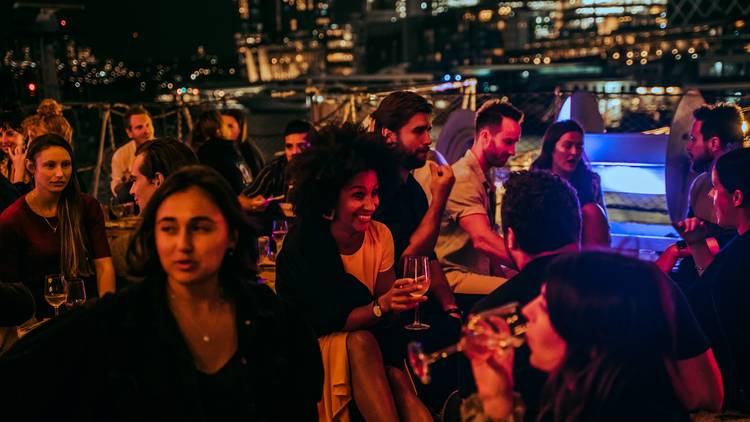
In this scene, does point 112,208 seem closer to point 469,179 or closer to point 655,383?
point 469,179

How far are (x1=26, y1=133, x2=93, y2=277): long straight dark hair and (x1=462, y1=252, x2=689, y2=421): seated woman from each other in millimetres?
3394

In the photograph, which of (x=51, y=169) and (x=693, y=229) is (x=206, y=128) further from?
(x=693, y=229)

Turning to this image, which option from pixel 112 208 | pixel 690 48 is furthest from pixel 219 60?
pixel 112 208

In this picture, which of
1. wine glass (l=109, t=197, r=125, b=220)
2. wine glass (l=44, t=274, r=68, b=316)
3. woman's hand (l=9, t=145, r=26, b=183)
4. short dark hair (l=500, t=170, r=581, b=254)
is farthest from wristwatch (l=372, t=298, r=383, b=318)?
woman's hand (l=9, t=145, r=26, b=183)

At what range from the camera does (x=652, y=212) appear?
796 cm

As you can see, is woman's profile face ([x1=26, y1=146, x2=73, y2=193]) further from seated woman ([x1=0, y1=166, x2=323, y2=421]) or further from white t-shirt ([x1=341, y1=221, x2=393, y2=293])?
seated woman ([x1=0, y1=166, x2=323, y2=421])

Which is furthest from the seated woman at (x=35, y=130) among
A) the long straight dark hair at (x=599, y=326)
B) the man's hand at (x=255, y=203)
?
the long straight dark hair at (x=599, y=326)

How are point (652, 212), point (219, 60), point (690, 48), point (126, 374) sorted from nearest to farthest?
1. point (126, 374)
2. point (652, 212)
3. point (690, 48)
4. point (219, 60)

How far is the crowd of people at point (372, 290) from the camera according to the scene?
6.64 feet

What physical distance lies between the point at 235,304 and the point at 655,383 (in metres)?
1.29

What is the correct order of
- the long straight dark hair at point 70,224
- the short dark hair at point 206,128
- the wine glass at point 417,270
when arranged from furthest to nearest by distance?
the short dark hair at point 206,128
the long straight dark hair at point 70,224
the wine glass at point 417,270

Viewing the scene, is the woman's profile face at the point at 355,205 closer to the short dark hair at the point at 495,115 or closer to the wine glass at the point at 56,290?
the wine glass at the point at 56,290

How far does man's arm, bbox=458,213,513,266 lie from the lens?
5.21m

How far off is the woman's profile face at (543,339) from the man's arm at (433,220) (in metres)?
2.71
